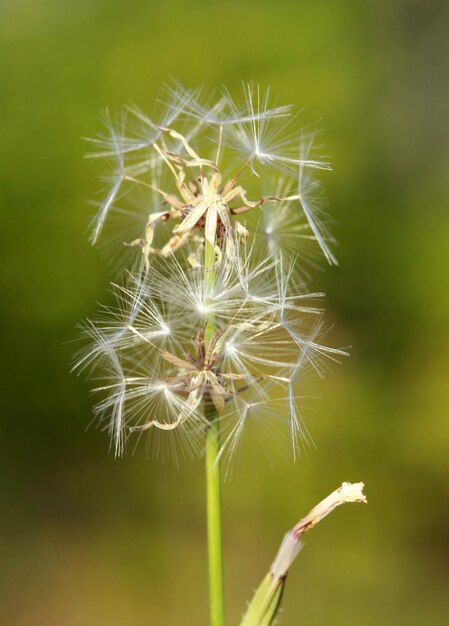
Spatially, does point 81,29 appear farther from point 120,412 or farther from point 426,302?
point 120,412

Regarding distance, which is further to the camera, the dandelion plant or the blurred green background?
the blurred green background

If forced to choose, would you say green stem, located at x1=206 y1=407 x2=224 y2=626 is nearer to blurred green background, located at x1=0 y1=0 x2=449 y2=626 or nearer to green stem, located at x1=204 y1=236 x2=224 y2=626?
green stem, located at x1=204 y1=236 x2=224 y2=626

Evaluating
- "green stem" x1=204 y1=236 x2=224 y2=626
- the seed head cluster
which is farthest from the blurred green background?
"green stem" x1=204 y1=236 x2=224 y2=626

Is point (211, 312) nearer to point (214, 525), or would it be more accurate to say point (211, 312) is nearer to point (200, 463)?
point (214, 525)

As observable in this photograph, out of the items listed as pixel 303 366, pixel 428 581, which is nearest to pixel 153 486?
pixel 428 581

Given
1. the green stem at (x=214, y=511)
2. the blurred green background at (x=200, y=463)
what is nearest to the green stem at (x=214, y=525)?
the green stem at (x=214, y=511)

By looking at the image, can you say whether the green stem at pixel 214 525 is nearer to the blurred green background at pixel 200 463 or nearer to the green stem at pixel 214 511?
the green stem at pixel 214 511

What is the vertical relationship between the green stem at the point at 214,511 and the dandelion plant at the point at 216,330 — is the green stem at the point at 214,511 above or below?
below
